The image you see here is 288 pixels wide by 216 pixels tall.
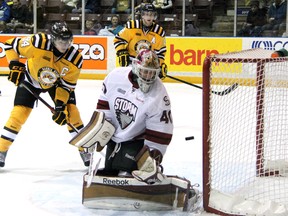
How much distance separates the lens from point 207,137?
3.06 m

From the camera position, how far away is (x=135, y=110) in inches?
127

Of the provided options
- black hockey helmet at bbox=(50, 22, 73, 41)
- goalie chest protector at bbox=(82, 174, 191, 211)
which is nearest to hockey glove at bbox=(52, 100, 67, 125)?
black hockey helmet at bbox=(50, 22, 73, 41)

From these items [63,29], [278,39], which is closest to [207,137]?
[63,29]

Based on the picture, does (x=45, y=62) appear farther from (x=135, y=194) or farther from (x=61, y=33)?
(x=135, y=194)

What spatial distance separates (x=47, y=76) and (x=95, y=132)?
893 mm

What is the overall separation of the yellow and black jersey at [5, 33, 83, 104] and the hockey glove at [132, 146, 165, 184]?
1145 millimetres

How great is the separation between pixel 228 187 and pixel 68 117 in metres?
1.22

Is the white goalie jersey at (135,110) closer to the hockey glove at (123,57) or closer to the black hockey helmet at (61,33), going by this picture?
the black hockey helmet at (61,33)

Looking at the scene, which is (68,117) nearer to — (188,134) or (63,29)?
(63,29)

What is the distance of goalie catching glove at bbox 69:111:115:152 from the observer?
3225 millimetres

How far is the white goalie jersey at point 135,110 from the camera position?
315cm

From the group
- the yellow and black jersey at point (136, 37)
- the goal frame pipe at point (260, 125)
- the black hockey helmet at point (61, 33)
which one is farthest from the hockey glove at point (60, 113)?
the yellow and black jersey at point (136, 37)

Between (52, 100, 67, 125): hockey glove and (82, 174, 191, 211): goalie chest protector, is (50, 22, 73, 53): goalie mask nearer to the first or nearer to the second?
(52, 100, 67, 125): hockey glove

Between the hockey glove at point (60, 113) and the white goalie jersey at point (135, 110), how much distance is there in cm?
65
